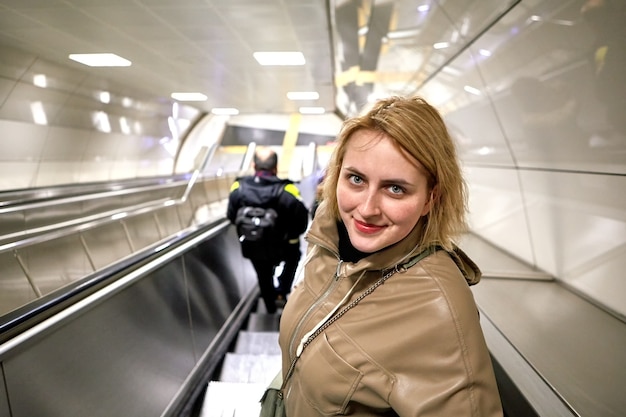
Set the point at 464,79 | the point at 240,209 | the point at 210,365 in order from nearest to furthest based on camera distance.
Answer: the point at 210,365
the point at 240,209
the point at 464,79

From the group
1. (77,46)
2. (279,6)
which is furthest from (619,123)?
(77,46)

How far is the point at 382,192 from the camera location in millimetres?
1096

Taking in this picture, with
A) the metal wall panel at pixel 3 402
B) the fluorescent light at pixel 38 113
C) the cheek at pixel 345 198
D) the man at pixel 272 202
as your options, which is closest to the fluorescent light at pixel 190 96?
the fluorescent light at pixel 38 113

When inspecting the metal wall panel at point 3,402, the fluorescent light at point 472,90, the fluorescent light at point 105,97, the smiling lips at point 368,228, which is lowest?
the metal wall panel at point 3,402

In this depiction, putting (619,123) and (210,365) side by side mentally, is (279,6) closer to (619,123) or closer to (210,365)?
(619,123)

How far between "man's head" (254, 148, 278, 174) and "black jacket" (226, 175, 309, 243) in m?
0.09

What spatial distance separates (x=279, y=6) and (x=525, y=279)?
12.9 feet

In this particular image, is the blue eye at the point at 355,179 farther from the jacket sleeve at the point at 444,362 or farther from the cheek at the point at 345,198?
the jacket sleeve at the point at 444,362

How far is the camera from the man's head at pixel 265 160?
3.54 meters

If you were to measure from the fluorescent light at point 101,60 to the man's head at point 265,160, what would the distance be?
5.26m

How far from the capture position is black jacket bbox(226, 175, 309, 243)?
11.8 ft

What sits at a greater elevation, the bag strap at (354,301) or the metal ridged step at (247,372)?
the bag strap at (354,301)

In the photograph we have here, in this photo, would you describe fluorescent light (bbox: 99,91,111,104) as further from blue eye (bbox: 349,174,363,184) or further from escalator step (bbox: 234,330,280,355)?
blue eye (bbox: 349,174,363,184)

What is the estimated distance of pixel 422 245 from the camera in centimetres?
110
